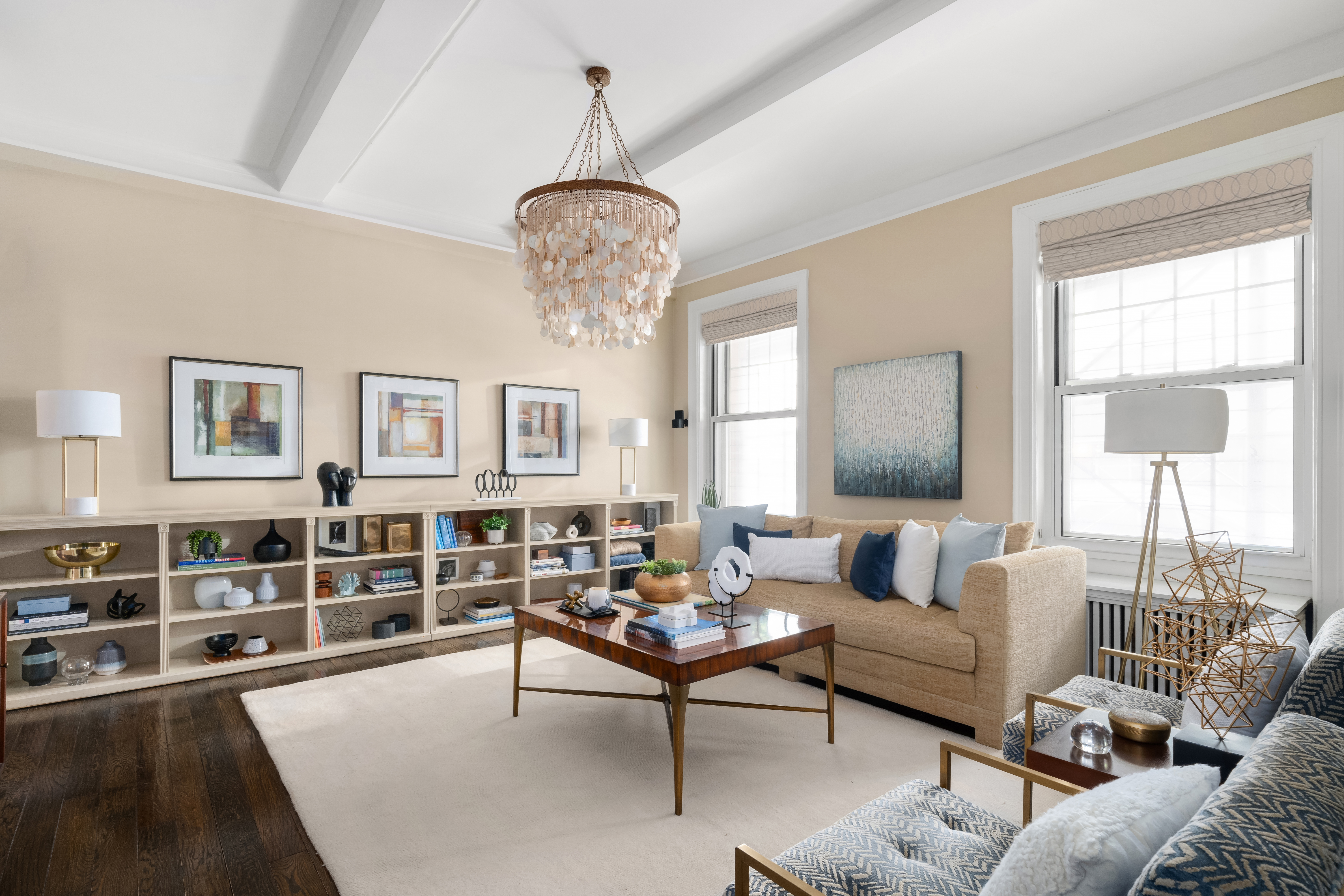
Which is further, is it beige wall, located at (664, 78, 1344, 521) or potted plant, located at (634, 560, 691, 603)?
beige wall, located at (664, 78, 1344, 521)

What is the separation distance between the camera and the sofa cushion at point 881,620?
10.1 feet

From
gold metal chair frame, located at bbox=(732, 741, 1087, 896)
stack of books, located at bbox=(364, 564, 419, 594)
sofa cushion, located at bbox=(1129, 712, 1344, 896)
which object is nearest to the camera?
sofa cushion, located at bbox=(1129, 712, 1344, 896)

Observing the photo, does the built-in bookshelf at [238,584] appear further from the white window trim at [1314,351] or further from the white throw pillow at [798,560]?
the white window trim at [1314,351]

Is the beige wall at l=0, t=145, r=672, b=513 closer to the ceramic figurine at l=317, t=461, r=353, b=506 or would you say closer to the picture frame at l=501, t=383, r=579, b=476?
the picture frame at l=501, t=383, r=579, b=476

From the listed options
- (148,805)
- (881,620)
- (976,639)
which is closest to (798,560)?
(881,620)

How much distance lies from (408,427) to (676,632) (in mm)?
3121

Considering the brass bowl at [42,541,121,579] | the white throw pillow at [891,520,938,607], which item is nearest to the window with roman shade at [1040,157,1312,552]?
the white throw pillow at [891,520,938,607]

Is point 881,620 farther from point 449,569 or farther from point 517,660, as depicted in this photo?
point 449,569

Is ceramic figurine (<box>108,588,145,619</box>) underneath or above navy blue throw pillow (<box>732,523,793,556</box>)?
underneath

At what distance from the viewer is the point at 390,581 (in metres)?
4.65

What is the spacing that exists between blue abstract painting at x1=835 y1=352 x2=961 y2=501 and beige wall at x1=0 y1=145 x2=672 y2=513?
2.35 m

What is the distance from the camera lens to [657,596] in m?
3.31

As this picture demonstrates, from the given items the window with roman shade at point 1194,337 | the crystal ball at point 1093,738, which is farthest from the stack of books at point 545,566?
the crystal ball at point 1093,738

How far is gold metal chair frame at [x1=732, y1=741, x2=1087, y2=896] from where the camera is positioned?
49.9 inches
